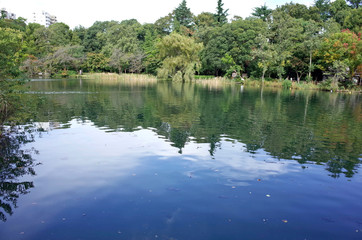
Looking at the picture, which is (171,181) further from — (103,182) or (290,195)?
(290,195)

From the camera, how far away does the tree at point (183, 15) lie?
266ft

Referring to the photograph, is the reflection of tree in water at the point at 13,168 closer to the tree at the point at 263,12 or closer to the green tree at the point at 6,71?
the green tree at the point at 6,71

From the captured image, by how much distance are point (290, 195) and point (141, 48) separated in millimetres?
70859

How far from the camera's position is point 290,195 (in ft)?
24.4

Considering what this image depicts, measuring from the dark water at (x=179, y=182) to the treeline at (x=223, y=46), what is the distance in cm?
3268

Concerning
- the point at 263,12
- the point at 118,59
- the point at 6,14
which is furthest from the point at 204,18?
the point at 6,14

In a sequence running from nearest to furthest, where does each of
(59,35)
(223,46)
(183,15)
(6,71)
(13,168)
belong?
(13,168)
(6,71)
(223,46)
(59,35)
(183,15)

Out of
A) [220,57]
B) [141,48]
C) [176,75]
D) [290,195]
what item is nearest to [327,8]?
[220,57]

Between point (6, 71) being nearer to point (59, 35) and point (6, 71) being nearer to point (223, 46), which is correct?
point (223, 46)

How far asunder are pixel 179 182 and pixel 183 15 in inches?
3174

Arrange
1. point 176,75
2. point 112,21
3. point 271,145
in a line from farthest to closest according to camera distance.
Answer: point 112,21 < point 176,75 < point 271,145

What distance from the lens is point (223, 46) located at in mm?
58906

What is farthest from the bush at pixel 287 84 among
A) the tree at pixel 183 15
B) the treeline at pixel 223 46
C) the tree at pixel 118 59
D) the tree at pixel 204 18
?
the tree at pixel 183 15

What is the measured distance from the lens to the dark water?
5.83 metres
